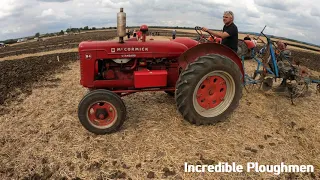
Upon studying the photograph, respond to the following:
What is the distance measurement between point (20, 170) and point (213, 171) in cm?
266

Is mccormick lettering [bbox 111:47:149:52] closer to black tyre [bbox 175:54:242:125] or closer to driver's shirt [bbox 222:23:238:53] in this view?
black tyre [bbox 175:54:242:125]

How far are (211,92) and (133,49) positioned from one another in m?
1.60

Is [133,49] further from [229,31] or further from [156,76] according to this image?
[229,31]

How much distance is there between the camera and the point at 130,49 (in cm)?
465

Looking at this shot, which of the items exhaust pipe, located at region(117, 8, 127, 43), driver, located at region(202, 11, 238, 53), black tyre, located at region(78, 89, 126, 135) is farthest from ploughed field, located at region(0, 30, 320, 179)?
exhaust pipe, located at region(117, 8, 127, 43)

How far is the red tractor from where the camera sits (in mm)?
4309

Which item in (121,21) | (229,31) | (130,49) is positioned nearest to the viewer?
(121,21)

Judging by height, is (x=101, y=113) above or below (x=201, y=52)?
below

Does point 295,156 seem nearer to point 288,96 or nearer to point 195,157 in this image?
point 195,157

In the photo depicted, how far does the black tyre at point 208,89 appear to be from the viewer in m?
4.29

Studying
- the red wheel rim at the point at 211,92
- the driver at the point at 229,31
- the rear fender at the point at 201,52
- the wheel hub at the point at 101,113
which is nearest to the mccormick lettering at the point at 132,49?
the rear fender at the point at 201,52

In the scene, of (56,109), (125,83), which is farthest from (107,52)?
(56,109)

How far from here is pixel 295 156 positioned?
4.03m

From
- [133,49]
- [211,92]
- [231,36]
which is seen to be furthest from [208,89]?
[133,49]
